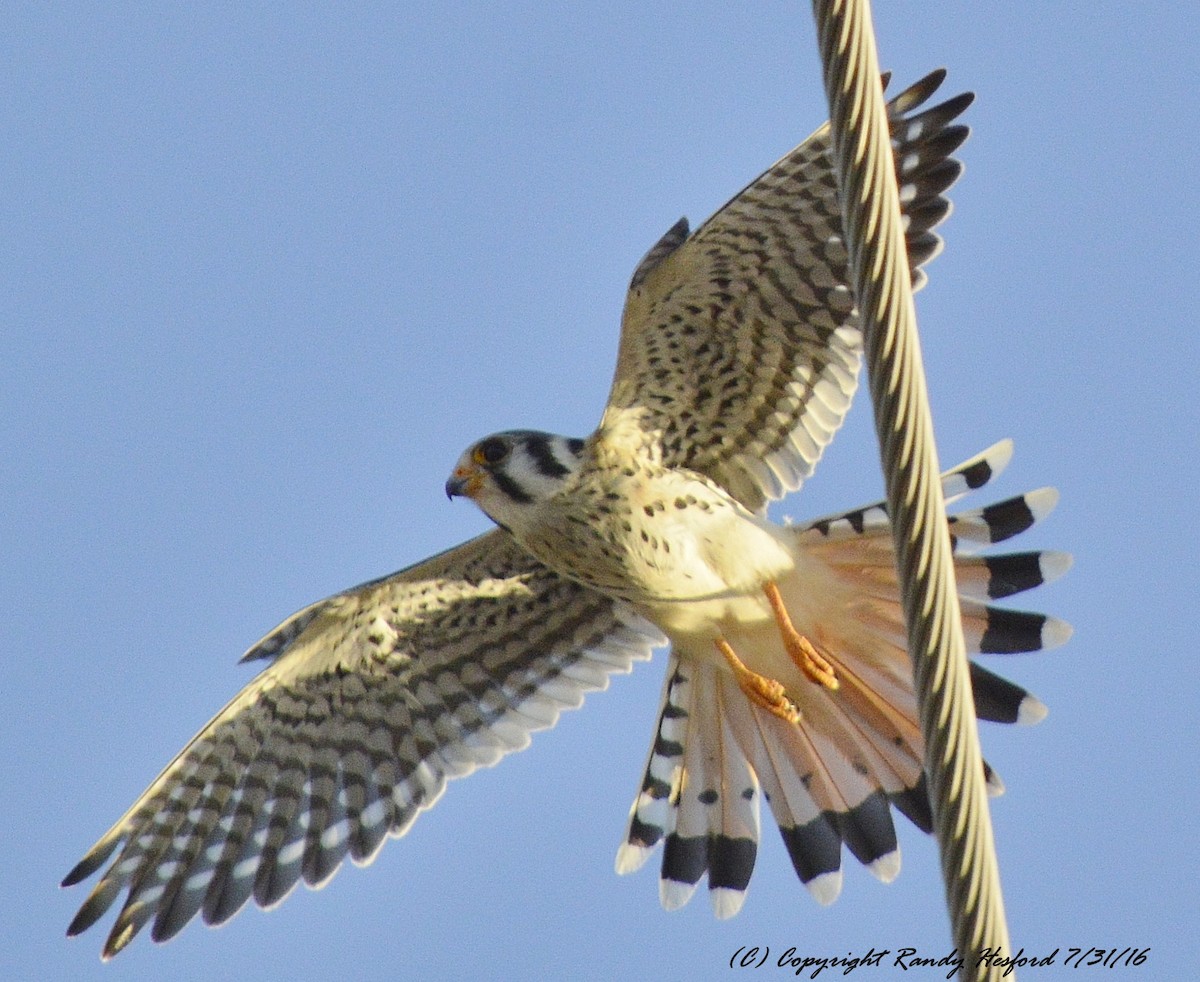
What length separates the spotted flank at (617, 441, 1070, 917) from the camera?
13.4 feet

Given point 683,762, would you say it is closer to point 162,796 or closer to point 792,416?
point 792,416

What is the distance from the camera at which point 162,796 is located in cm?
511

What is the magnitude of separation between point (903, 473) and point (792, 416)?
2.33 m

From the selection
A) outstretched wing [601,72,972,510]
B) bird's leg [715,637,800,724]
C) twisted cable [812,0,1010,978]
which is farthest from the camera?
bird's leg [715,637,800,724]

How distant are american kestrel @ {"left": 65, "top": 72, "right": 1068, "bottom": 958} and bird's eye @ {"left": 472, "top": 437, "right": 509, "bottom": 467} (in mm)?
11

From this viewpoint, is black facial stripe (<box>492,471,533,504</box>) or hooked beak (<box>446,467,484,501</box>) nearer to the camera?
black facial stripe (<box>492,471,533,504</box>)

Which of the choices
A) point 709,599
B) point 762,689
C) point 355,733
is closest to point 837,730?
point 762,689

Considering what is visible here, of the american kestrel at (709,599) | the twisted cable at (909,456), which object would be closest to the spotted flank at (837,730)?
the american kestrel at (709,599)

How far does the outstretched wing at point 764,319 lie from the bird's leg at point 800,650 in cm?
33

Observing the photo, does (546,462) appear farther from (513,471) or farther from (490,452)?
(490,452)

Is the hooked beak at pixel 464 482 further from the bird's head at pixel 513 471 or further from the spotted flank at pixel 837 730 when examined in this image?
the spotted flank at pixel 837 730

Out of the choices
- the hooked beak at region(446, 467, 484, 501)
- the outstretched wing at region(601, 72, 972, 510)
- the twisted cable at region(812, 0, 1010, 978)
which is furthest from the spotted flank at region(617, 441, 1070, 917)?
the twisted cable at region(812, 0, 1010, 978)

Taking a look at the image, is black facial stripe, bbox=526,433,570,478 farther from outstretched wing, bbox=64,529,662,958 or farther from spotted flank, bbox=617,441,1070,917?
spotted flank, bbox=617,441,1070,917

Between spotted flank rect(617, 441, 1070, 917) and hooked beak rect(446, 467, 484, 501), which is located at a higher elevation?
hooked beak rect(446, 467, 484, 501)
